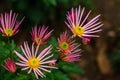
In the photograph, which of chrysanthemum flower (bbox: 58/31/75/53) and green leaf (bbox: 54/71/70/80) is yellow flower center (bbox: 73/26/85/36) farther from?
green leaf (bbox: 54/71/70/80)

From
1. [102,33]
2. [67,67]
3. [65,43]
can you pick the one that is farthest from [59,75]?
[102,33]

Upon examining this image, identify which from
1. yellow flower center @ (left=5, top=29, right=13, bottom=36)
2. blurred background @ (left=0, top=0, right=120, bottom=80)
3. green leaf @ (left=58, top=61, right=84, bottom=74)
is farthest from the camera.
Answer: blurred background @ (left=0, top=0, right=120, bottom=80)

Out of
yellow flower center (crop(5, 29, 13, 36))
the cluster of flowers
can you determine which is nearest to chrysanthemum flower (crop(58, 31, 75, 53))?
the cluster of flowers

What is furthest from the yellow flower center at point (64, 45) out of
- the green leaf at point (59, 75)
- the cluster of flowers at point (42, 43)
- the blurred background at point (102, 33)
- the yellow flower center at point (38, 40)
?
the blurred background at point (102, 33)

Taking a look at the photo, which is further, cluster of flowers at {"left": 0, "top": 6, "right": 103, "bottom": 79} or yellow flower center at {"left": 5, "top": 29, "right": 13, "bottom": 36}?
yellow flower center at {"left": 5, "top": 29, "right": 13, "bottom": 36}

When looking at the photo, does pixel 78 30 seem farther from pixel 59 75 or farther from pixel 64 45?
pixel 59 75

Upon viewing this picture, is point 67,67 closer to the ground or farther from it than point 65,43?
closer to the ground

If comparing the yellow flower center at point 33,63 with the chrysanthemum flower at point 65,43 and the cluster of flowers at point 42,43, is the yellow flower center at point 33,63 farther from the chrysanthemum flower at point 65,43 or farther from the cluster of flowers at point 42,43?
the chrysanthemum flower at point 65,43

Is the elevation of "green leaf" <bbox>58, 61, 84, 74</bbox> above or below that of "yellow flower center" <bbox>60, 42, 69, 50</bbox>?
below

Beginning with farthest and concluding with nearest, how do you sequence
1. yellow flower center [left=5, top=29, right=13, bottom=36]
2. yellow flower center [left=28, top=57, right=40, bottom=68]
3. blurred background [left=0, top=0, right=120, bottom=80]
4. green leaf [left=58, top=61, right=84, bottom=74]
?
blurred background [left=0, top=0, right=120, bottom=80], green leaf [left=58, top=61, right=84, bottom=74], yellow flower center [left=5, top=29, right=13, bottom=36], yellow flower center [left=28, top=57, right=40, bottom=68]

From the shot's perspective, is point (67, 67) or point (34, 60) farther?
point (67, 67)
